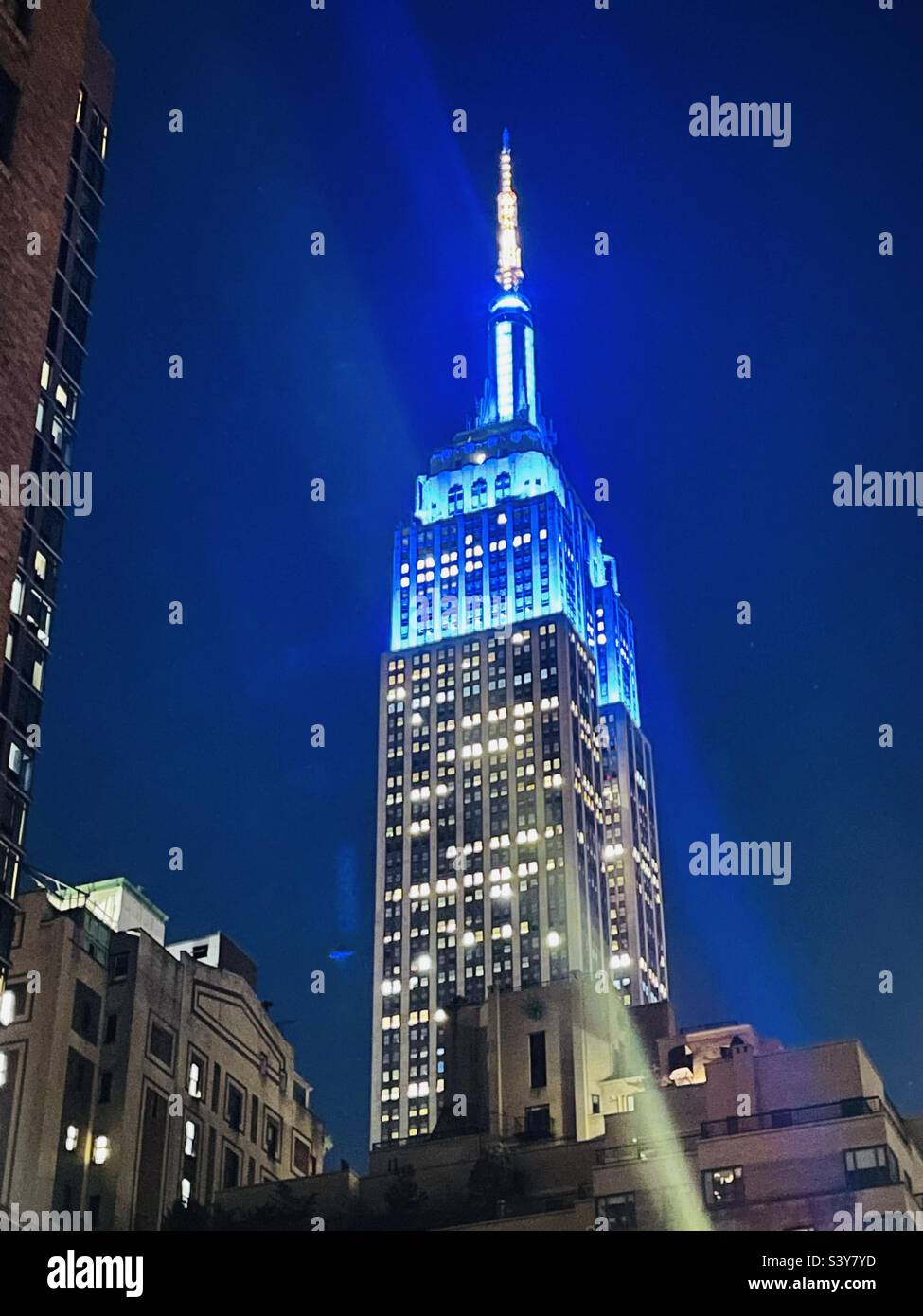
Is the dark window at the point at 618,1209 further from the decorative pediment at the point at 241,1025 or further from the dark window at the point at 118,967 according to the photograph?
the decorative pediment at the point at 241,1025

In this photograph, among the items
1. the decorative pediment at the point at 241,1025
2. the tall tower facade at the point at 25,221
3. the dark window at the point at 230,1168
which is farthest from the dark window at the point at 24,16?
the dark window at the point at 230,1168

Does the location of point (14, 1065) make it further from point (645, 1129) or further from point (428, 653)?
point (428, 653)

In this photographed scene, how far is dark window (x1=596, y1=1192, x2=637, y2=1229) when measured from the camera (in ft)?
235

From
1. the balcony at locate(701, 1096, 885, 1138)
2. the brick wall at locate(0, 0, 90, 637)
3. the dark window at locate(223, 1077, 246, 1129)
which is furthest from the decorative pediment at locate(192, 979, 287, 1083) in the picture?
the brick wall at locate(0, 0, 90, 637)

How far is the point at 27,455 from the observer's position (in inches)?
1855

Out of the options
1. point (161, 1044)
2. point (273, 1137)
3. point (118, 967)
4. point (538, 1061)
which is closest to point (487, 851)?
point (273, 1137)

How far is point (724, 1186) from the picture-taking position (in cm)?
6875

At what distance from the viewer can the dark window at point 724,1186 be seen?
67.7 m

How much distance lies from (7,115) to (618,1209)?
48.4 m

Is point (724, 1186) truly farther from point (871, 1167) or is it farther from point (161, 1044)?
point (161, 1044)

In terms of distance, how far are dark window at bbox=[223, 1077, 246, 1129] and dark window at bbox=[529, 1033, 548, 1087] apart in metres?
17.1

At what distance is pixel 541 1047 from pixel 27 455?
68.2 metres

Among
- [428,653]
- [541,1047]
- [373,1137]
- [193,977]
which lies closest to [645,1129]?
[541,1047]

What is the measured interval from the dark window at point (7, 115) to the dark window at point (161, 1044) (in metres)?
59.3
